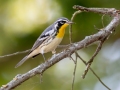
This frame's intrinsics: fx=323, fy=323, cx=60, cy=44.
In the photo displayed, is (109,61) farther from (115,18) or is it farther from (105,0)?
(115,18)

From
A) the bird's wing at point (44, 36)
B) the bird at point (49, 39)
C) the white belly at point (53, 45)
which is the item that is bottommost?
the white belly at point (53, 45)

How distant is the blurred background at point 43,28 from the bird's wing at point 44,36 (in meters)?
0.04

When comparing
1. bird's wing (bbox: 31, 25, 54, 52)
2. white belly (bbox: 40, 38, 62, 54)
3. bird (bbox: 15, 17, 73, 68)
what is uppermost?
bird's wing (bbox: 31, 25, 54, 52)

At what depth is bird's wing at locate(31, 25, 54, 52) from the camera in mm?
1674

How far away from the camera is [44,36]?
1708 mm

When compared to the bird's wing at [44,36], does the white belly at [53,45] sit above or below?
below

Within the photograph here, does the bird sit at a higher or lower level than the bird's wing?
lower

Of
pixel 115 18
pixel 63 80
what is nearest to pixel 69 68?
pixel 63 80

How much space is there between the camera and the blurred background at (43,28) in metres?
1.66

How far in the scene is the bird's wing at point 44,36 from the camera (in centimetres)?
167

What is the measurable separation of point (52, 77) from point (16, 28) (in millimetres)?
347

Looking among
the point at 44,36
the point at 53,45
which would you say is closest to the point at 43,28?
the point at 44,36

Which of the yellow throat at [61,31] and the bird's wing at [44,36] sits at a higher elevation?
the bird's wing at [44,36]

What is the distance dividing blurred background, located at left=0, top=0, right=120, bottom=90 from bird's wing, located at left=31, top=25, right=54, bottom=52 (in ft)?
0.13
